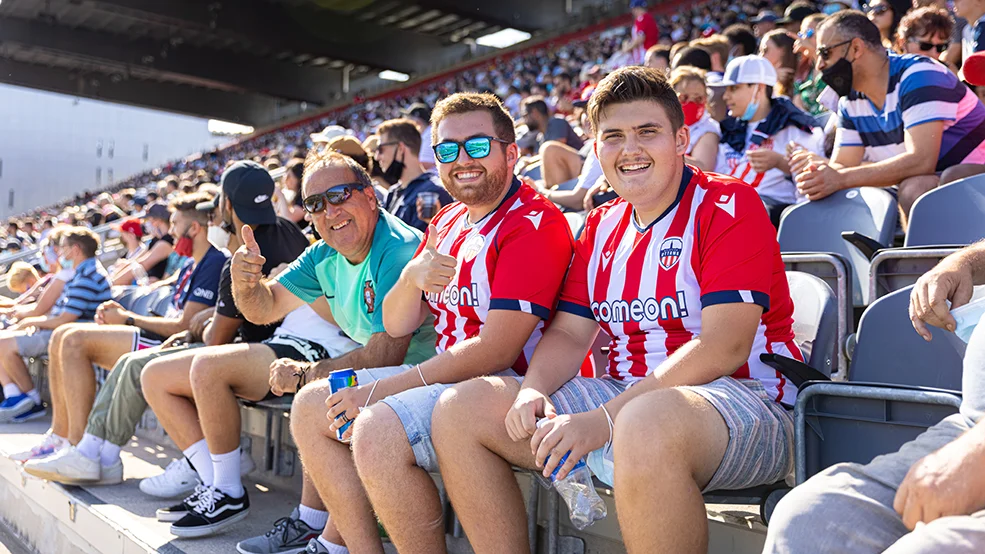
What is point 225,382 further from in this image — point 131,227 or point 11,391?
point 131,227

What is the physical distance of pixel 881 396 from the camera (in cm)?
162

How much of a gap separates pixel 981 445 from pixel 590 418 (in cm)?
76

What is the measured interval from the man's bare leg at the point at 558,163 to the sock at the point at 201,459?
287 cm

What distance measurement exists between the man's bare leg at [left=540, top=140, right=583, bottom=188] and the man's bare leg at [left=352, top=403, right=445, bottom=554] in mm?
3591

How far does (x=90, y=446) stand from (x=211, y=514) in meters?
1.05

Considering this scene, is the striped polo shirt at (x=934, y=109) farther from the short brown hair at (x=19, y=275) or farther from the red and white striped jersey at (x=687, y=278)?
the short brown hair at (x=19, y=275)

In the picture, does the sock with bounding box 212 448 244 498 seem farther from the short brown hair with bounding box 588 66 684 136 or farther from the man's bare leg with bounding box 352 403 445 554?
the short brown hair with bounding box 588 66 684 136

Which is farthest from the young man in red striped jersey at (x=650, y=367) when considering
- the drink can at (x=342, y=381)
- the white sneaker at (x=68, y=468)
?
the white sneaker at (x=68, y=468)

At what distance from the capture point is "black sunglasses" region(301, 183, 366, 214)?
2.92 m

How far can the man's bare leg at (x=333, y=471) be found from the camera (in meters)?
2.32

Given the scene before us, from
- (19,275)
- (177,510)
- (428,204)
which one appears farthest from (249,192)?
(19,275)

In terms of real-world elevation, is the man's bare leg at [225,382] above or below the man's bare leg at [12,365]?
above

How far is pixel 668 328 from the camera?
208 cm

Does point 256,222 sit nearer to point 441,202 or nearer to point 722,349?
point 441,202
